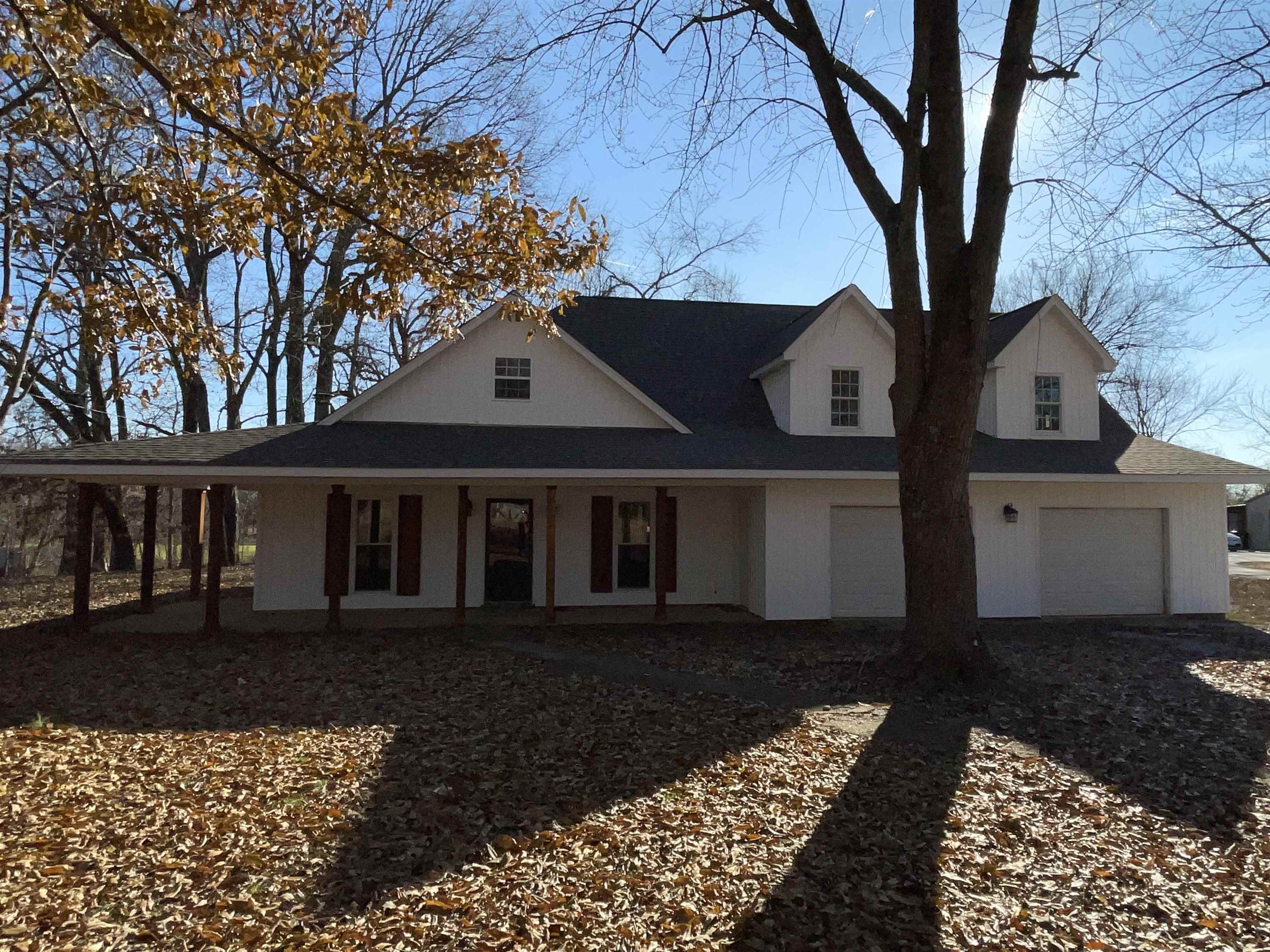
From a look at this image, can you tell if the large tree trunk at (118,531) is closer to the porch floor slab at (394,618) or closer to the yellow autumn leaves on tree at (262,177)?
the porch floor slab at (394,618)

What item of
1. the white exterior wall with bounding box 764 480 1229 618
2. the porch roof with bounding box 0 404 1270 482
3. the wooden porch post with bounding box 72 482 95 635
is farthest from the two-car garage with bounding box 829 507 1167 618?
the wooden porch post with bounding box 72 482 95 635

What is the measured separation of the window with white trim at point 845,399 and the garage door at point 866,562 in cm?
177

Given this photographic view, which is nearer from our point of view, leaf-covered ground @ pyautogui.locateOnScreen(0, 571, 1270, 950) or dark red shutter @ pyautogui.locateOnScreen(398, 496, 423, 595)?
leaf-covered ground @ pyautogui.locateOnScreen(0, 571, 1270, 950)

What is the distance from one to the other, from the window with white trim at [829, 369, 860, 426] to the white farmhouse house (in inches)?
1.8

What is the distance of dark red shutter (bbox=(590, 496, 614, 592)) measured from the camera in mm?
14281

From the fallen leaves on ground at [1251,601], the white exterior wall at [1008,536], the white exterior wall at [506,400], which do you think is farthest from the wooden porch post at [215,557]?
the fallen leaves on ground at [1251,601]

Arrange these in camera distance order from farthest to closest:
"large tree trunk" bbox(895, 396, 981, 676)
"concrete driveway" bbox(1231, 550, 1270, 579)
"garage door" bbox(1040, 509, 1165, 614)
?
"concrete driveway" bbox(1231, 550, 1270, 579), "garage door" bbox(1040, 509, 1165, 614), "large tree trunk" bbox(895, 396, 981, 676)

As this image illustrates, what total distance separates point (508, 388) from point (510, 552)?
9.47 feet

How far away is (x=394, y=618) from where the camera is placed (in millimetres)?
13227

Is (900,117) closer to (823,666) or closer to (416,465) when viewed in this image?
(823,666)

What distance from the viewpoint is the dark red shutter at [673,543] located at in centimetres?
1441

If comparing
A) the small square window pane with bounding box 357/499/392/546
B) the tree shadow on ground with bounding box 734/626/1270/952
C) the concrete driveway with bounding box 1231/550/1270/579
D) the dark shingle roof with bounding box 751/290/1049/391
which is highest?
the dark shingle roof with bounding box 751/290/1049/391

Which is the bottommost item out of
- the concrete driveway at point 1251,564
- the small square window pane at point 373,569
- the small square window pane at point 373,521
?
the concrete driveway at point 1251,564

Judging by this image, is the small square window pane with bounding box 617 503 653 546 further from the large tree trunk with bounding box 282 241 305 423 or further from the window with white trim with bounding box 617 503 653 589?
the large tree trunk with bounding box 282 241 305 423
